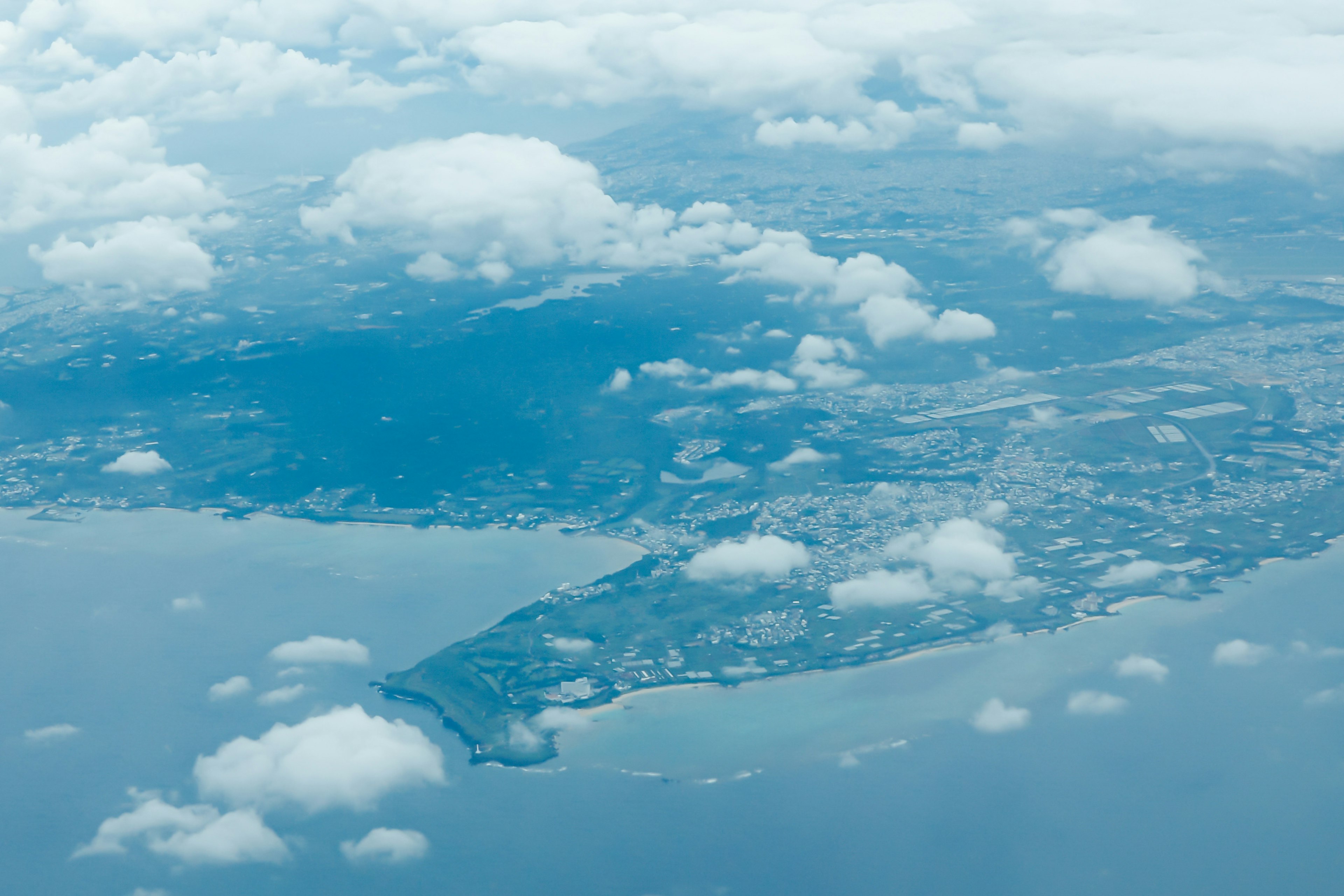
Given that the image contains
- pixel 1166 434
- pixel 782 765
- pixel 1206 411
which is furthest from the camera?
pixel 1206 411

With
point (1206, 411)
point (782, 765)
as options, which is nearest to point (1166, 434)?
point (1206, 411)

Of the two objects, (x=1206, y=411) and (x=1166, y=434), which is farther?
(x=1206, y=411)

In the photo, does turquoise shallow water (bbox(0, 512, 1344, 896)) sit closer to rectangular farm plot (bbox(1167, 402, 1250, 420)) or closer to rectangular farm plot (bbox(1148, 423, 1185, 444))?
rectangular farm plot (bbox(1148, 423, 1185, 444))

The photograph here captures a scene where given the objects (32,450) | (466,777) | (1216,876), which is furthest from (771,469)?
(32,450)

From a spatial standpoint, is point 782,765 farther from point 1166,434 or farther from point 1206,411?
point 1206,411

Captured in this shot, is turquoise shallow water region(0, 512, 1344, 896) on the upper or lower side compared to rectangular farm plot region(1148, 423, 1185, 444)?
lower

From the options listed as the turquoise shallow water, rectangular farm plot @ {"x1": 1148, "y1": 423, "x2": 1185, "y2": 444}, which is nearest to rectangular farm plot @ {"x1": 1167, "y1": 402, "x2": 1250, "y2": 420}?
rectangular farm plot @ {"x1": 1148, "y1": 423, "x2": 1185, "y2": 444}

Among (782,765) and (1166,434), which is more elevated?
(1166,434)

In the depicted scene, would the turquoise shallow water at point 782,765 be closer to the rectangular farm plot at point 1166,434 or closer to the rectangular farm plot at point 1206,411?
the rectangular farm plot at point 1166,434
